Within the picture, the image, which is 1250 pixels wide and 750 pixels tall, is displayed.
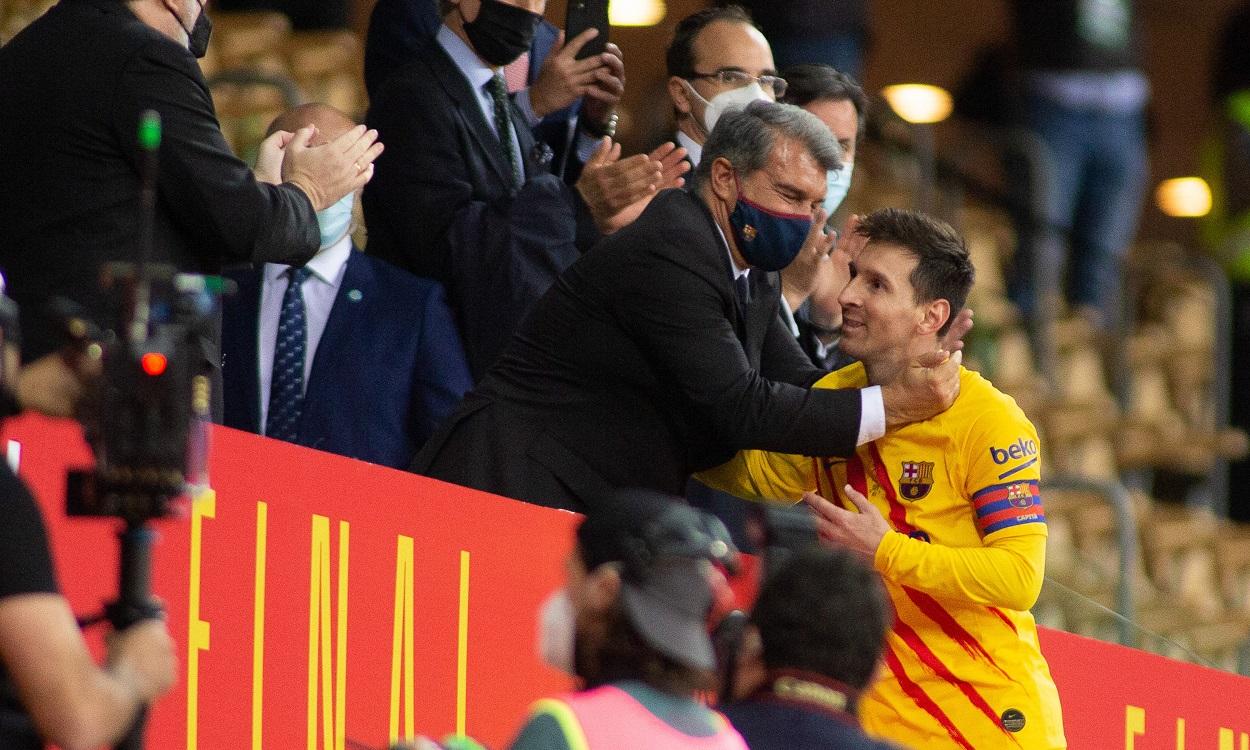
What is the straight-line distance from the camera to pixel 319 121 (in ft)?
15.2

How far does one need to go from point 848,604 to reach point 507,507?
50.6 inches

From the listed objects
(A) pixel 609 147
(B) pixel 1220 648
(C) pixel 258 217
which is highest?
(A) pixel 609 147

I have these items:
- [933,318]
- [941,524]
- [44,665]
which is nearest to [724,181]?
[933,318]

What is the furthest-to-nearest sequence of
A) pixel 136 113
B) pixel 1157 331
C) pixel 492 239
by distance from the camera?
pixel 1157 331
pixel 492 239
pixel 136 113

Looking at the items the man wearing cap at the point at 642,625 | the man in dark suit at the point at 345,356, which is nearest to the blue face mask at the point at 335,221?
the man in dark suit at the point at 345,356

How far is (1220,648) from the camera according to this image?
8.55 m

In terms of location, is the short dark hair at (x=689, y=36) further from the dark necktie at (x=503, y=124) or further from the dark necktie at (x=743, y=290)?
the dark necktie at (x=743, y=290)

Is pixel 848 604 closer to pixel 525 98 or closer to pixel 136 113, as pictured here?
pixel 136 113

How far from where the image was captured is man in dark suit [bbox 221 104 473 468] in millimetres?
4457

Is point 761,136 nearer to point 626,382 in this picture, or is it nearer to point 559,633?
point 626,382

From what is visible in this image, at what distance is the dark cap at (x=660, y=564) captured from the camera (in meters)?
2.57

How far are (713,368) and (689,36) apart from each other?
130 centimetres

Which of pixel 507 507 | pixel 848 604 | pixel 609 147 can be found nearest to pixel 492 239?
pixel 609 147

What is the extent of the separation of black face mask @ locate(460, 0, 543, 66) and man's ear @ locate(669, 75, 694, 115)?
1.25 feet
